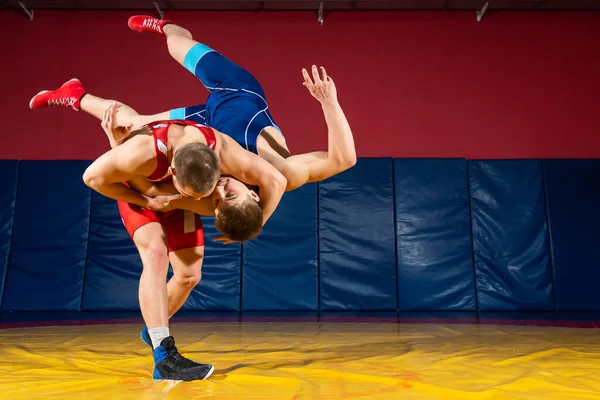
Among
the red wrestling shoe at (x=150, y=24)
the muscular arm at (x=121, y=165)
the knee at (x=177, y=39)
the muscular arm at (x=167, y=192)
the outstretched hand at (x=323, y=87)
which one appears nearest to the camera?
the muscular arm at (x=121, y=165)

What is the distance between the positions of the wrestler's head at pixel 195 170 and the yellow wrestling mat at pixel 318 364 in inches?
26.0

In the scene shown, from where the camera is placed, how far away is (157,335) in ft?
6.01

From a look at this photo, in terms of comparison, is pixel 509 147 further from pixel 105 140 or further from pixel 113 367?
→ pixel 113 367

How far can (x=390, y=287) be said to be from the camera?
5.45m

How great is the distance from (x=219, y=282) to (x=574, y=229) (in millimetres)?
4017

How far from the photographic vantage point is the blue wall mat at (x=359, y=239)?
5.43 m

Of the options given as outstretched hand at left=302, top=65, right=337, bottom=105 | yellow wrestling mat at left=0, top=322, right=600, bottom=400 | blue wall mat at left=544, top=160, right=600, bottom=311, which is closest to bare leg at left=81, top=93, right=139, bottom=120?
outstretched hand at left=302, top=65, right=337, bottom=105

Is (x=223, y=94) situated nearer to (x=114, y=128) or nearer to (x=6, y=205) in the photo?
(x=114, y=128)

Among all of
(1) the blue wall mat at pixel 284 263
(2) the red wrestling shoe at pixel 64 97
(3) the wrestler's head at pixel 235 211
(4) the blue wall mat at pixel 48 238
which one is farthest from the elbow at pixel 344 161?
(4) the blue wall mat at pixel 48 238

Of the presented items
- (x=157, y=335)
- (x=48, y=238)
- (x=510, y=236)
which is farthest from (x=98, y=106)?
(x=510, y=236)

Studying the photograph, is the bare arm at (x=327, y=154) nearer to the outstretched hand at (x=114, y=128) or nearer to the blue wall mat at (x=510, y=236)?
the outstretched hand at (x=114, y=128)

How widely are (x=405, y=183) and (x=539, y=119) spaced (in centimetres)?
207

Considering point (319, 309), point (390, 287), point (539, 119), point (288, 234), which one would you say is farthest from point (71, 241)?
point (539, 119)

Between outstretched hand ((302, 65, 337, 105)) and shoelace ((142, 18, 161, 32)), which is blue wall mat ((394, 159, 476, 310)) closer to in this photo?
shoelace ((142, 18, 161, 32))
